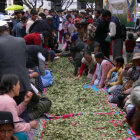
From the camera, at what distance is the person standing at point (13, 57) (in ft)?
13.5

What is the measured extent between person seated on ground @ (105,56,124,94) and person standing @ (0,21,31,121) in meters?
2.74

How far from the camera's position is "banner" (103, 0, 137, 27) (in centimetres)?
746

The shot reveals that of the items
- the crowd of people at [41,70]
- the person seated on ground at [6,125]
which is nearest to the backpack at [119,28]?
the crowd of people at [41,70]

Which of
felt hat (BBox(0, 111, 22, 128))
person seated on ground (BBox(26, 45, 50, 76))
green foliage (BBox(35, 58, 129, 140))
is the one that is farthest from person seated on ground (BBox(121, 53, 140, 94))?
felt hat (BBox(0, 111, 22, 128))

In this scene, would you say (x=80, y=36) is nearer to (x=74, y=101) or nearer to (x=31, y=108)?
(x=74, y=101)

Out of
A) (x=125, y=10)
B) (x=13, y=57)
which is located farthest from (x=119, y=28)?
(x=13, y=57)

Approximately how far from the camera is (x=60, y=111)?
18.6 ft

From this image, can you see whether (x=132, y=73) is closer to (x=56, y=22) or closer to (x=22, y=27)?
(x=22, y=27)

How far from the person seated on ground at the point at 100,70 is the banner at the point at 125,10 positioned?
117 cm

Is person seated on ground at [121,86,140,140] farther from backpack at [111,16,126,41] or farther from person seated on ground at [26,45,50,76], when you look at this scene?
backpack at [111,16,126,41]

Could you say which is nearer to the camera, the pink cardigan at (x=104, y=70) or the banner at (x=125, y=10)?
the pink cardigan at (x=104, y=70)

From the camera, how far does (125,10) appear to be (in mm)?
7902

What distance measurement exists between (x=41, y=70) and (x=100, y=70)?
76.5 inches

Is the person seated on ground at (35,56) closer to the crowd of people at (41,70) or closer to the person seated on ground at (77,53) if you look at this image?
the crowd of people at (41,70)
